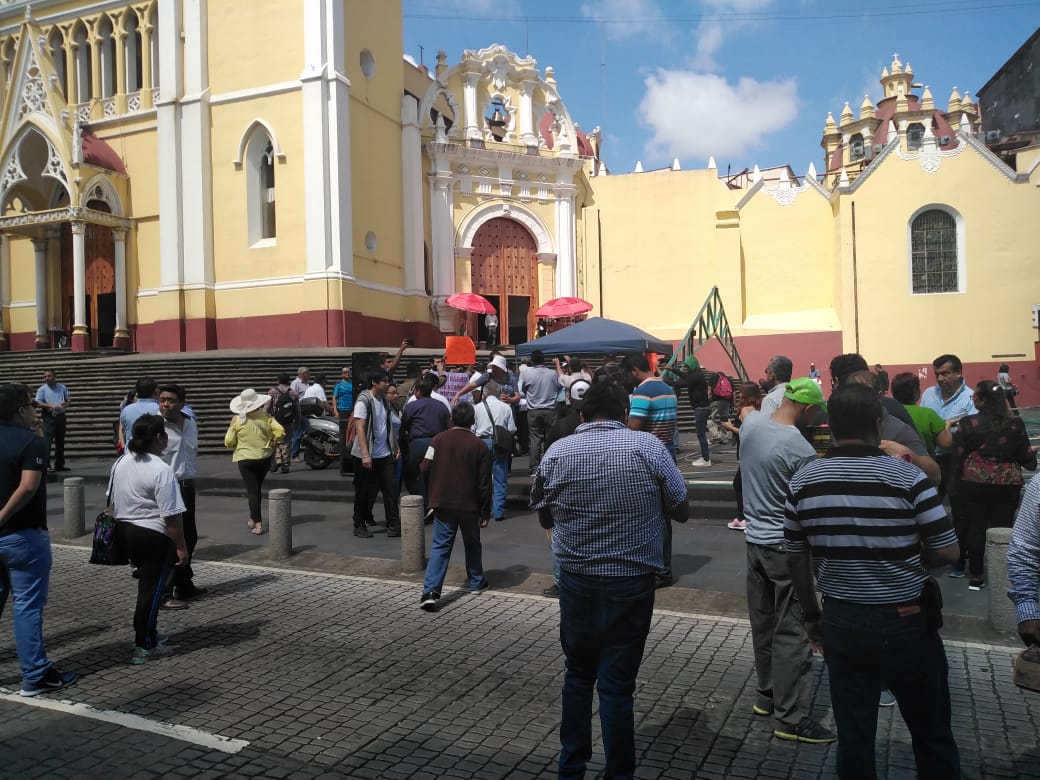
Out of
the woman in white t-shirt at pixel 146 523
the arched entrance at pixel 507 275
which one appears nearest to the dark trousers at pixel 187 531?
the woman in white t-shirt at pixel 146 523

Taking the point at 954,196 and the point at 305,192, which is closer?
the point at 305,192

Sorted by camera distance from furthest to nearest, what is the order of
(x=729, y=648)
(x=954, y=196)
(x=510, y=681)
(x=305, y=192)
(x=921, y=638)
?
(x=954, y=196)
(x=305, y=192)
(x=729, y=648)
(x=510, y=681)
(x=921, y=638)

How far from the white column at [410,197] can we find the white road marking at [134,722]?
2172cm

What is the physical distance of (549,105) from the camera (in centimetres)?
2794

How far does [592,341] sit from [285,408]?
215 inches

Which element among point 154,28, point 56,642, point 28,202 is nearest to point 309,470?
point 56,642

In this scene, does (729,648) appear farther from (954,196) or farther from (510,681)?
(954,196)

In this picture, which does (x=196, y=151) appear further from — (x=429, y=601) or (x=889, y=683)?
(x=889, y=683)

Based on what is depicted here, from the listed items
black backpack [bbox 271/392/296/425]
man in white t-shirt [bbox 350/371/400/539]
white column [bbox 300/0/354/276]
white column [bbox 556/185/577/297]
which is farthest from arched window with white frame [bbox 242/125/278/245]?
man in white t-shirt [bbox 350/371/400/539]

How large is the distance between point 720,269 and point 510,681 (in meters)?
23.4

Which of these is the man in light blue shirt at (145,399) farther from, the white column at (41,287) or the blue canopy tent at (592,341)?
the white column at (41,287)

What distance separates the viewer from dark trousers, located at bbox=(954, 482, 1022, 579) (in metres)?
6.33

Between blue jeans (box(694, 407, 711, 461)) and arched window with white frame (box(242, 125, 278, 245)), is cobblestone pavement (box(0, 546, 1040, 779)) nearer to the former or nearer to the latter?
blue jeans (box(694, 407, 711, 461))

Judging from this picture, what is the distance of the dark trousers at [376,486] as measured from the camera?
9.30m
